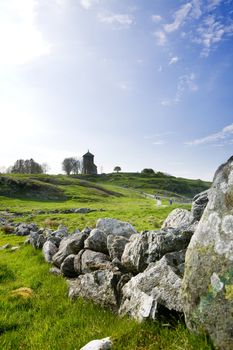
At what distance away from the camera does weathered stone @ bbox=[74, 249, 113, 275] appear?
9906 millimetres

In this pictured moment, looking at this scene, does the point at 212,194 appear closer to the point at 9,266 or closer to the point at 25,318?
the point at 25,318

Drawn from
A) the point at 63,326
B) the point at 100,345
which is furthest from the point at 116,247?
the point at 100,345

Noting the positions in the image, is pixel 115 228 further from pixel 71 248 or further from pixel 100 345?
pixel 100 345

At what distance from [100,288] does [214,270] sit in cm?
398

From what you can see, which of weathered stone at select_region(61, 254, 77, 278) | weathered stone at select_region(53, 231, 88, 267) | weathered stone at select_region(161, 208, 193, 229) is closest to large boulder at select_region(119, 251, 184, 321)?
weathered stone at select_region(161, 208, 193, 229)

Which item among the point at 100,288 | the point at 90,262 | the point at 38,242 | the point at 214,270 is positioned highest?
the point at 214,270

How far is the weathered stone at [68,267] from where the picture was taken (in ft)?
37.3

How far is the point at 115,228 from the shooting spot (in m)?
13.2

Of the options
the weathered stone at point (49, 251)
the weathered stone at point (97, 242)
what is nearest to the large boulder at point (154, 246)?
the weathered stone at point (97, 242)

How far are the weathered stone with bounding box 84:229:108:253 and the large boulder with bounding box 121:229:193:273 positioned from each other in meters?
2.43

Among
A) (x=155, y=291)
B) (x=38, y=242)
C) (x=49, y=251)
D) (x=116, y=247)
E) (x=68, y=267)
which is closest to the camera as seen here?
(x=155, y=291)

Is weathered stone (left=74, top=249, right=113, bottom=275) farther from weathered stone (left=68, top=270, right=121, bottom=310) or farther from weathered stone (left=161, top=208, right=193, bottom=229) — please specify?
weathered stone (left=161, top=208, right=193, bottom=229)

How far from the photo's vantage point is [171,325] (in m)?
6.16

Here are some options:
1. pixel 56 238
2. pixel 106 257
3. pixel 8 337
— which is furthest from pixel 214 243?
pixel 56 238
